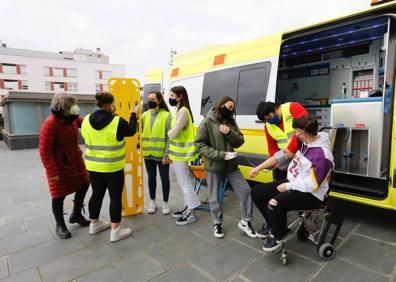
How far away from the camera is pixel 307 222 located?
261cm

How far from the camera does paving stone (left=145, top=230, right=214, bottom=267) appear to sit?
2.59 metres

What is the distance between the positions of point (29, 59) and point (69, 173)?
48.4 m

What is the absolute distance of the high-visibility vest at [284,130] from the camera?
2971mm

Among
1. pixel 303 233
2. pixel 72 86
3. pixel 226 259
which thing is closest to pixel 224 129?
pixel 226 259

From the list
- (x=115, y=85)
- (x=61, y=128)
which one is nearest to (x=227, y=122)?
(x=115, y=85)

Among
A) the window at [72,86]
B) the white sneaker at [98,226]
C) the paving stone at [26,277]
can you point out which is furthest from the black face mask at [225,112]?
the window at [72,86]

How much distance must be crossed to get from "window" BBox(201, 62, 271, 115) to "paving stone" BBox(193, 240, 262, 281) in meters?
2.02

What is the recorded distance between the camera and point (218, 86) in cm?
462

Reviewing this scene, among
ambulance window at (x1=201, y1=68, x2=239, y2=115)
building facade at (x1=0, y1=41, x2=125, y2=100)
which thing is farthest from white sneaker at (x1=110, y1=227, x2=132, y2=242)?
building facade at (x1=0, y1=41, x2=125, y2=100)

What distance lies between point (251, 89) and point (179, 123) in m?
1.45

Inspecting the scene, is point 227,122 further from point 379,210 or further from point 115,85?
point 379,210

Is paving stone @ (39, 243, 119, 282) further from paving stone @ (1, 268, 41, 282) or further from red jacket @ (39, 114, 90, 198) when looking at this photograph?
red jacket @ (39, 114, 90, 198)

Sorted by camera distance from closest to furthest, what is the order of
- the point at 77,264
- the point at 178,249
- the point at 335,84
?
the point at 77,264
the point at 178,249
the point at 335,84

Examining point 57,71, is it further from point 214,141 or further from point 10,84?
point 214,141
